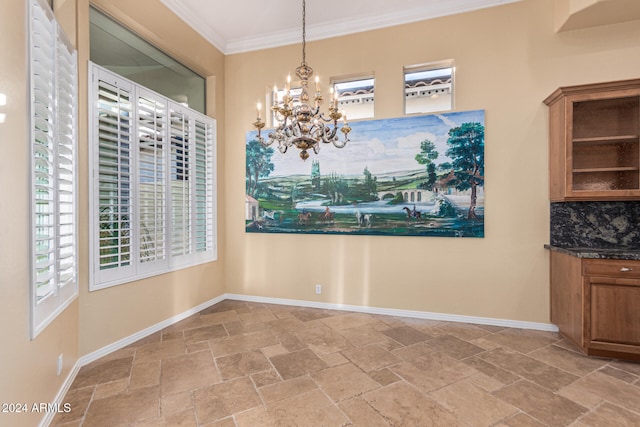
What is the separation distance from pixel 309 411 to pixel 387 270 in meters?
2.22

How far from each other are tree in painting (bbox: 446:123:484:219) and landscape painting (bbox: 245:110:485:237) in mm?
11

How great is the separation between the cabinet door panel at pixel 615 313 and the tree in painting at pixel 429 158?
1824mm

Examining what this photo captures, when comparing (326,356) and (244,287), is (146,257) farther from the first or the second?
(326,356)

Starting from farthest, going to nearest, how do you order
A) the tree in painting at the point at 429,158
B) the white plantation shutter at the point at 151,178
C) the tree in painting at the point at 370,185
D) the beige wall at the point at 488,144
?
the tree in painting at the point at 370,185 → the tree in painting at the point at 429,158 → the beige wall at the point at 488,144 → the white plantation shutter at the point at 151,178

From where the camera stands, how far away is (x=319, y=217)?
4297 millimetres

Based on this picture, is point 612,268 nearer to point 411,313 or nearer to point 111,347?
point 411,313

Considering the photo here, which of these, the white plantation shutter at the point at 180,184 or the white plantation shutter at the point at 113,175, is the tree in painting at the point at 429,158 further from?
the white plantation shutter at the point at 113,175

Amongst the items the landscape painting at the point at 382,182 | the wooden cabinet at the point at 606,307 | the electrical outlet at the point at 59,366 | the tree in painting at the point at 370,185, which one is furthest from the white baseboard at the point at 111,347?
the wooden cabinet at the point at 606,307

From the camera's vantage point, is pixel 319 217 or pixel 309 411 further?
pixel 319 217

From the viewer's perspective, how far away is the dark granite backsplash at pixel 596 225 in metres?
3.27

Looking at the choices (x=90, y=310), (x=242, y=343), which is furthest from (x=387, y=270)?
(x=90, y=310)

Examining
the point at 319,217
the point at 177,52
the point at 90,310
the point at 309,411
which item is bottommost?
the point at 309,411

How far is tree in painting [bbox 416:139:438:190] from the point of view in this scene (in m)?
3.82

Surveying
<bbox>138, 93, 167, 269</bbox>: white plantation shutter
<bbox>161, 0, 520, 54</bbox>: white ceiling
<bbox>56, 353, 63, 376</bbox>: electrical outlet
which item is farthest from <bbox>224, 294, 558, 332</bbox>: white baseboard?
<bbox>161, 0, 520, 54</bbox>: white ceiling
